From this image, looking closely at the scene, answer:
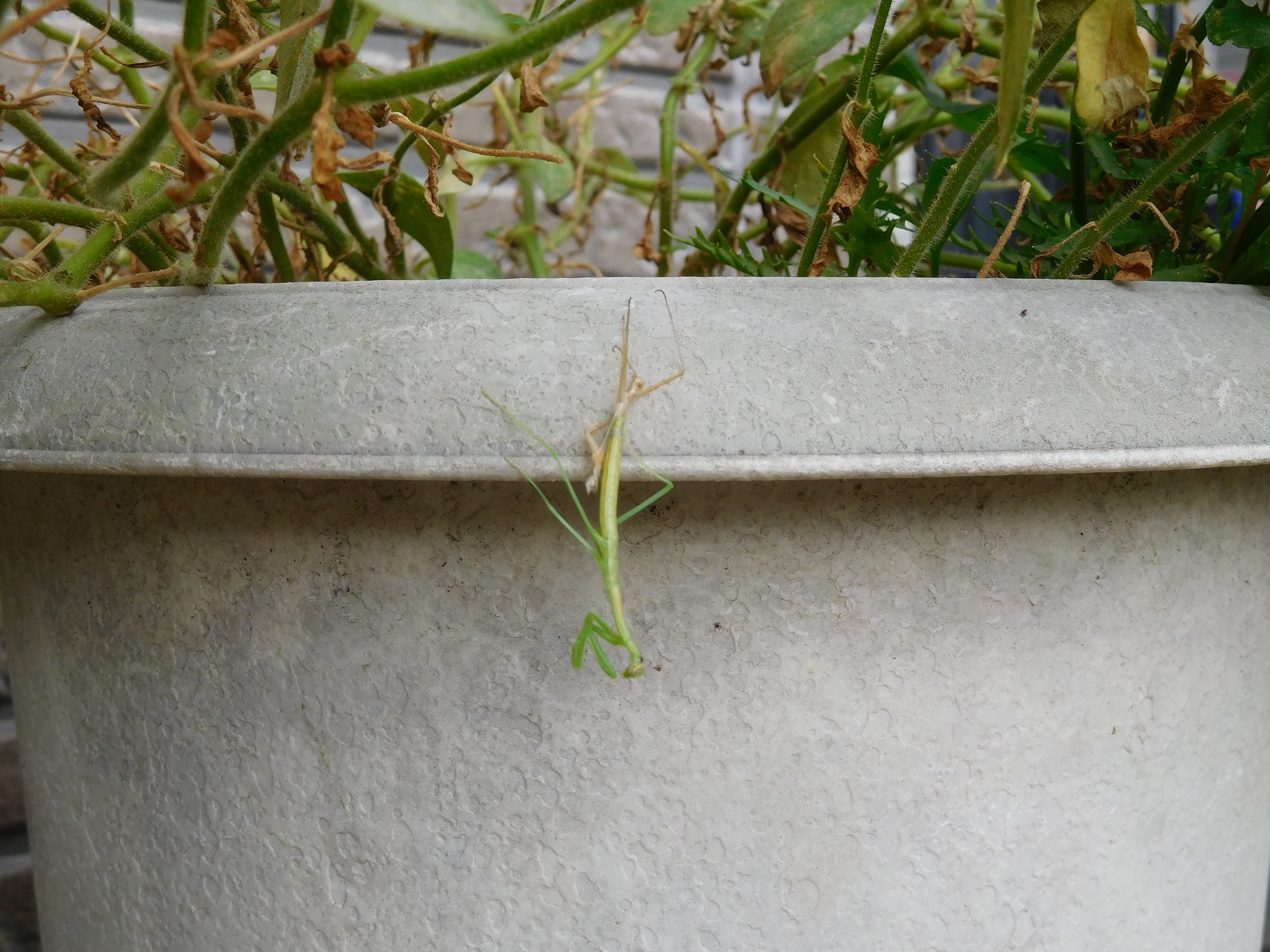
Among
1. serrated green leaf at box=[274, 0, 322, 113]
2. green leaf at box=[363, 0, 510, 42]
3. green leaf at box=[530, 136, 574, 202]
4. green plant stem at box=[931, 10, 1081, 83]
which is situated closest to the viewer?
green leaf at box=[363, 0, 510, 42]

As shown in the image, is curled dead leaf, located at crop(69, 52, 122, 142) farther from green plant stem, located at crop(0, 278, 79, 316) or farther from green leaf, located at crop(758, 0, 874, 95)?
green leaf, located at crop(758, 0, 874, 95)

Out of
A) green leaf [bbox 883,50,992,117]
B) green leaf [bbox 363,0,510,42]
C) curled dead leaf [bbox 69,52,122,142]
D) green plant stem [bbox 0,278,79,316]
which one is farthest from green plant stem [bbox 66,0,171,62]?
green leaf [bbox 883,50,992,117]

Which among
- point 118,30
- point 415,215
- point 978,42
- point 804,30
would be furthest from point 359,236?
point 978,42

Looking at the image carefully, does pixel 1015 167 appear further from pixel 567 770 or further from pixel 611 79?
pixel 611 79

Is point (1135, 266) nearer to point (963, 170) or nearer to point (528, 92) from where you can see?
point (963, 170)

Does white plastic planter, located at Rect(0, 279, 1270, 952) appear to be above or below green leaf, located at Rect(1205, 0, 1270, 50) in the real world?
below

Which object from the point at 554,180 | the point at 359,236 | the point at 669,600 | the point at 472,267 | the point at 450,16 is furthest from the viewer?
the point at 554,180
